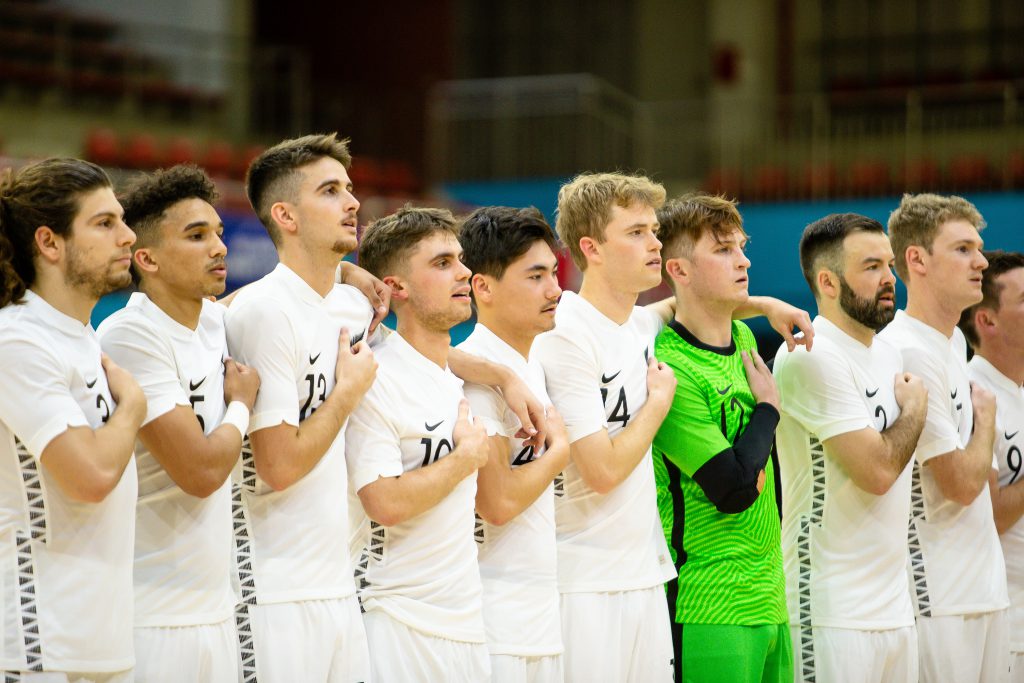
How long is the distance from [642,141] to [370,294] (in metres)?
14.0

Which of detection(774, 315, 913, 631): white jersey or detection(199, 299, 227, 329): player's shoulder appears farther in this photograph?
detection(774, 315, 913, 631): white jersey

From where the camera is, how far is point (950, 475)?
564 cm

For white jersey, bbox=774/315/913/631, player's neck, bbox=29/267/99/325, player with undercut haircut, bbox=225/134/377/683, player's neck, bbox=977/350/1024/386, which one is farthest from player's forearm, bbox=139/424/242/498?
player's neck, bbox=977/350/1024/386

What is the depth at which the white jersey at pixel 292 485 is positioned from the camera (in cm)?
429

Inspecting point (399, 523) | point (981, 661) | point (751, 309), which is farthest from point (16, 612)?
point (981, 661)

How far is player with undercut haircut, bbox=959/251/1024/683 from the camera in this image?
20.4 ft

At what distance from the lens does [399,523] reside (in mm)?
4422

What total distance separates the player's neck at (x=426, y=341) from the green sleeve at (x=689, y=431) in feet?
3.31

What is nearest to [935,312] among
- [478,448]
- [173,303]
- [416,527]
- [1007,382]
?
[1007,382]

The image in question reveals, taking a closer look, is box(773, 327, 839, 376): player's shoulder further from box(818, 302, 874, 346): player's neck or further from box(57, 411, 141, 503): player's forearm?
box(57, 411, 141, 503): player's forearm

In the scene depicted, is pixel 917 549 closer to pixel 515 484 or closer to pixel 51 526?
pixel 515 484

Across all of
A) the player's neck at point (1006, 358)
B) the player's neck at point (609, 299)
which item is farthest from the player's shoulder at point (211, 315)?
the player's neck at point (1006, 358)

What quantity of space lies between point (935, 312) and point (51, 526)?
163 inches

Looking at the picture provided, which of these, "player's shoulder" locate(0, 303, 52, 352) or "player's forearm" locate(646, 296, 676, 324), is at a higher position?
"player's forearm" locate(646, 296, 676, 324)
